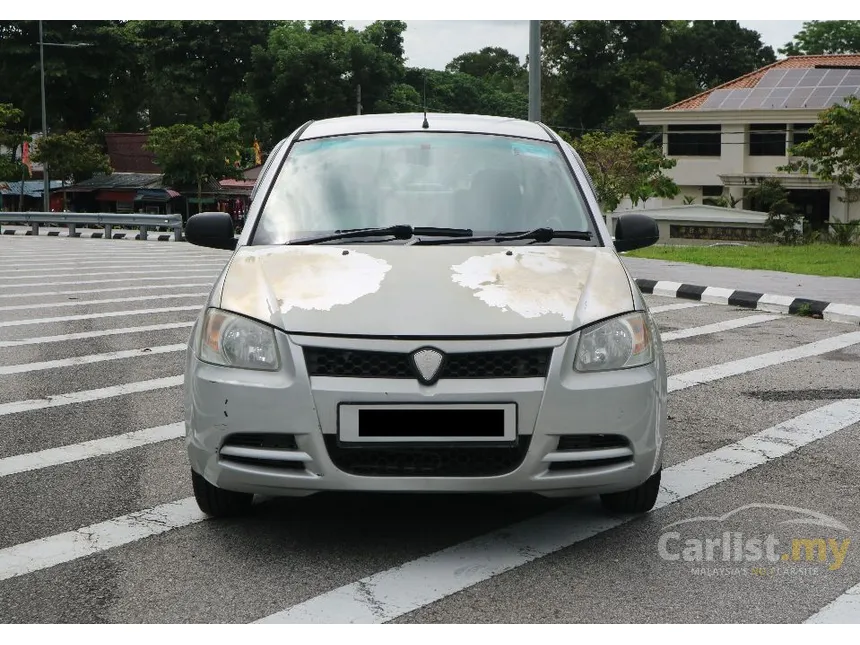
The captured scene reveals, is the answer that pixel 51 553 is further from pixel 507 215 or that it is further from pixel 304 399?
pixel 507 215

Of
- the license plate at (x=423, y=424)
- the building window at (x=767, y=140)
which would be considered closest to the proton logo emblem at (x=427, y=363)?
the license plate at (x=423, y=424)

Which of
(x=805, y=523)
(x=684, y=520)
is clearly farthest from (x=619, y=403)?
(x=805, y=523)

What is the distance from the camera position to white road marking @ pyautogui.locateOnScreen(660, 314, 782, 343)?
11030 millimetres

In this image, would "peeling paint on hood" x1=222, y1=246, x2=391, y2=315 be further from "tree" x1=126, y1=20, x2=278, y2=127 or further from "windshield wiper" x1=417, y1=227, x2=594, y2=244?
"tree" x1=126, y1=20, x2=278, y2=127

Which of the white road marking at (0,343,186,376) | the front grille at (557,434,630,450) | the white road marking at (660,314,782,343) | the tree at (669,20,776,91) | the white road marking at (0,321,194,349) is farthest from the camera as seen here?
the tree at (669,20,776,91)

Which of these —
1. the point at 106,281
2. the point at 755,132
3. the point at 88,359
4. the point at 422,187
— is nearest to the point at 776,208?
the point at 755,132

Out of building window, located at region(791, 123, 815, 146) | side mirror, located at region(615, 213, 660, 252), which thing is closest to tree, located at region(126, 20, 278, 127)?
building window, located at region(791, 123, 815, 146)

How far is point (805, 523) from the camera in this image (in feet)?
16.1

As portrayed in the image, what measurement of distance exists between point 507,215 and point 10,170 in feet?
184

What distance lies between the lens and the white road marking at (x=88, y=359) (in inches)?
354

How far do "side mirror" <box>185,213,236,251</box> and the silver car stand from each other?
783 mm

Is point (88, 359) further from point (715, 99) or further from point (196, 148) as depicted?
point (196, 148)
